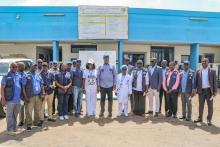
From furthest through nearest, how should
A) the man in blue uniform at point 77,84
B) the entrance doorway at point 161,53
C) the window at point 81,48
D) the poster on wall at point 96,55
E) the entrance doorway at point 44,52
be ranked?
1. the entrance doorway at point 161,53
2. the entrance doorway at point 44,52
3. the window at point 81,48
4. the poster on wall at point 96,55
5. the man in blue uniform at point 77,84

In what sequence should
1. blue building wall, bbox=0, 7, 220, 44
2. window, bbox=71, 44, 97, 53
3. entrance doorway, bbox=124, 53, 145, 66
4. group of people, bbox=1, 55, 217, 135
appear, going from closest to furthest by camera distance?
group of people, bbox=1, 55, 217, 135, blue building wall, bbox=0, 7, 220, 44, window, bbox=71, 44, 97, 53, entrance doorway, bbox=124, 53, 145, 66

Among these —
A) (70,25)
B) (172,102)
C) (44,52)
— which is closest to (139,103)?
(172,102)

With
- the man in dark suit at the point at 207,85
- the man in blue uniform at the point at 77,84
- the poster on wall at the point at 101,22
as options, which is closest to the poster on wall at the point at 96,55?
the poster on wall at the point at 101,22

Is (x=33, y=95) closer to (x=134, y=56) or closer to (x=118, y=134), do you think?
(x=118, y=134)

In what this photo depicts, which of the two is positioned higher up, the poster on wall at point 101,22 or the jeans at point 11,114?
the poster on wall at point 101,22

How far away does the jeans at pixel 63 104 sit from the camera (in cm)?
1024

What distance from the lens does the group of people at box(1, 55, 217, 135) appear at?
9.29m

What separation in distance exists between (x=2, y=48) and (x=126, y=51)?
1015cm

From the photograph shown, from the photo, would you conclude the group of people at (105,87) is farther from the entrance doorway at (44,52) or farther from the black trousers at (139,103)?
the entrance doorway at (44,52)

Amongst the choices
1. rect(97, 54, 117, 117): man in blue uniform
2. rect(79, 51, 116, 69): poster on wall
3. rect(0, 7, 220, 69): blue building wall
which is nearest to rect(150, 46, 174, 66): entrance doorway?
rect(0, 7, 220, 69): blue building wall

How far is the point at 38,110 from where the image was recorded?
936 cm

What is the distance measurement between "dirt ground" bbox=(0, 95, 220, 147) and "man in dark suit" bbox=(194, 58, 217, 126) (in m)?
0.63

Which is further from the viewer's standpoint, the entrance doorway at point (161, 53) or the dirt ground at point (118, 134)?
the entrance doorway at point (161, 53)

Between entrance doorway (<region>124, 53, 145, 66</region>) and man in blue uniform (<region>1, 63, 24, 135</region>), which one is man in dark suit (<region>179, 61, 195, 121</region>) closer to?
man in blue uniform (<region>1, 63, 24, 135</region>)
